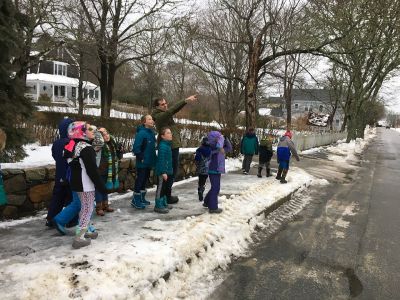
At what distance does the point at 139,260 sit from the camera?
4043mm

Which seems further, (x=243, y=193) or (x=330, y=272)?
(x=243, y=193)

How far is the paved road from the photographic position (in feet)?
13.4

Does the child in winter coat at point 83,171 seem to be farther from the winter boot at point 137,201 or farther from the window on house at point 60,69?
the window on house at point 60,69

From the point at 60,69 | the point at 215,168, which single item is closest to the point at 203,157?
the point at 215,168

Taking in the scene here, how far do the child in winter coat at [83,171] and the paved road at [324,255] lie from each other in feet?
5.47

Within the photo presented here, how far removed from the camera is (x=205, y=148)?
21.7 ft

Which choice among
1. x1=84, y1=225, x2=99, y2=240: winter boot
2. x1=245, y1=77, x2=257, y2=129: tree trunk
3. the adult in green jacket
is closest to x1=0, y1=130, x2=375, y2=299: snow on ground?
x1=84, y1=225, x2=99, y2=240: winter boot

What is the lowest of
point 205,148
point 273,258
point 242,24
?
point 273,258

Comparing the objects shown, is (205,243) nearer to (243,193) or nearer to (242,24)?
(243,193)

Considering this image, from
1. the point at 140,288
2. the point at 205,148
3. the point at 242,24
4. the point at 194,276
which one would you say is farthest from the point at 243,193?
the point at 242,24

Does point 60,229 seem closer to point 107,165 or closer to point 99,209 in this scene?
point 99,209

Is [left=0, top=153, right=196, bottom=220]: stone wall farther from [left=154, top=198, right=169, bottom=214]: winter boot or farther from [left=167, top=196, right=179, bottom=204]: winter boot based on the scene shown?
[left=167, top=196, right=179, bottom=204]: winter boot

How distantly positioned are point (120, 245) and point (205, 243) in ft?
3.55

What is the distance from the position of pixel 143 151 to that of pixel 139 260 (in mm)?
2412
